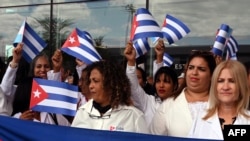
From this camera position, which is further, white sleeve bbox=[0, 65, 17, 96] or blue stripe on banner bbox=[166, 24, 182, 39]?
blue stripe on banner bbox=[166, 24, 182, 39]

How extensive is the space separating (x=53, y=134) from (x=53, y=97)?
0.83 meters

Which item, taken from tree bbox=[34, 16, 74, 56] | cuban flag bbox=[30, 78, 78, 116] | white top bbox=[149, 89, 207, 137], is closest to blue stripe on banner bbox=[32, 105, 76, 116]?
cuban flag bbox=[30, 78, 78, 116]

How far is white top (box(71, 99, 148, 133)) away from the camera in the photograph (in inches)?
139

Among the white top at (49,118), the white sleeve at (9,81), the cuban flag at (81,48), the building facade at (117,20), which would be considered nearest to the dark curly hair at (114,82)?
the white top at (49,118)

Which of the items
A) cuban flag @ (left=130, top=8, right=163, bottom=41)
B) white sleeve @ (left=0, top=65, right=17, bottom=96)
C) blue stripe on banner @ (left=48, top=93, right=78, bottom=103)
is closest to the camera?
blue stripe on banner @ (left=48, top=93, right=78, bottom=103)

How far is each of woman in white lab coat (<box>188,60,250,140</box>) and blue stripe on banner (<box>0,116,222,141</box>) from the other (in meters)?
0.24

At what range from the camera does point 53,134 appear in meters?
3.50

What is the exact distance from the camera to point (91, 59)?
511 centimetres

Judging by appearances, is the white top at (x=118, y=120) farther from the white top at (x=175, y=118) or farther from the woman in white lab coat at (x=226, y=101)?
the woman in white lab coat at (x=226, y=101)

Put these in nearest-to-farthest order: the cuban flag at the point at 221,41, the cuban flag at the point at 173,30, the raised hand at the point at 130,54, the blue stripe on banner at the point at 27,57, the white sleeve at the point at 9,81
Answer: the raised hand at the point at 130,54, the white sleeve at the point at 9,81, the blue stripe on banner at the point at 27,57, the cuban flag at the point at 221,41, the cuban flag at the point at 173,30

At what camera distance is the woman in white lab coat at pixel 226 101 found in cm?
323

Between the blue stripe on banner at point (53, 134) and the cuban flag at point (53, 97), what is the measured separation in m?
0.61

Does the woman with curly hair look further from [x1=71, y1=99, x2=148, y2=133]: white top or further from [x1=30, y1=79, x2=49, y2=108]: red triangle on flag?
[x1=30, y1=79, x2=49, y2=108]: red triangle on flag

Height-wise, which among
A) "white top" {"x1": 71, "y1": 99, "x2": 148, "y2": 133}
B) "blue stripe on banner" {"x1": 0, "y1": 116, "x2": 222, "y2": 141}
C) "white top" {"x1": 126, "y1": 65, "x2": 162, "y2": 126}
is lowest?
"blue stripe on banner" {"x1": 0, "y1": 116, "x2": 222, "y2": 141}
